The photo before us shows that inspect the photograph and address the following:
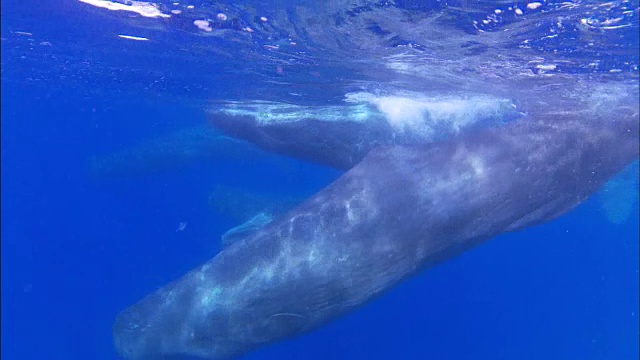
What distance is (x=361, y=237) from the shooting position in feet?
28.2

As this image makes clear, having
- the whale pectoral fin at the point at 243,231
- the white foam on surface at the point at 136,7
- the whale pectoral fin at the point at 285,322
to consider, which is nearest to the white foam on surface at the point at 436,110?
the whale pectoral fin at the point at 243,231

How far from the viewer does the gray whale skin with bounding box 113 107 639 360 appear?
28.0 feet

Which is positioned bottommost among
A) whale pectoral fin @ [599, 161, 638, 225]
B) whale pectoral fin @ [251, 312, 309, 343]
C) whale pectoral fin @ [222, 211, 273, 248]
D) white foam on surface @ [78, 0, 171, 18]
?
whale pectoral fin @ [599, 161, 638, 225]

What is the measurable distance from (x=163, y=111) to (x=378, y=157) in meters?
29.2

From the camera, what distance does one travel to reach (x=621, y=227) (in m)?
70.8

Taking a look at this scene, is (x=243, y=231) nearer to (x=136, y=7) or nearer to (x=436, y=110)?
(x=136, y=7)

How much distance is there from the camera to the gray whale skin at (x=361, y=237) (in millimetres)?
8531

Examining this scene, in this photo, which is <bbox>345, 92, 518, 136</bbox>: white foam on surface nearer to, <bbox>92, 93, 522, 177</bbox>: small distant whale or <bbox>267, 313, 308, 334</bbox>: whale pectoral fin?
<bbox>92, 93, 522, 177</bbox>: small distant whale

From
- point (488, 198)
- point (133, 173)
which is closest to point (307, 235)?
point (488, 198)

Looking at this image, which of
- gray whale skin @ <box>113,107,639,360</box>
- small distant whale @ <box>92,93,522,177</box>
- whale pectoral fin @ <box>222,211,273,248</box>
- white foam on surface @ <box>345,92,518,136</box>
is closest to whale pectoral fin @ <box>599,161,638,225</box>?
white foam on surface @ <box>345,92,518,136</box>

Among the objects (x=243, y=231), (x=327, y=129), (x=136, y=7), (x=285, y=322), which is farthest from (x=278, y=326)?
(x=136, y=7)

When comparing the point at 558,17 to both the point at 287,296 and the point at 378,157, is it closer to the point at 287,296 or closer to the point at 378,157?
the point at 378,157

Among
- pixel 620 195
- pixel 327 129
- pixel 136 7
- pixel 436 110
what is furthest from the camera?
pixel 620 195

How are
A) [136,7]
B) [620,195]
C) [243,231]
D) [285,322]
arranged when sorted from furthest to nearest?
1. [620,195]
2. [136,7]
3. [243,231]
4. [285,322]
